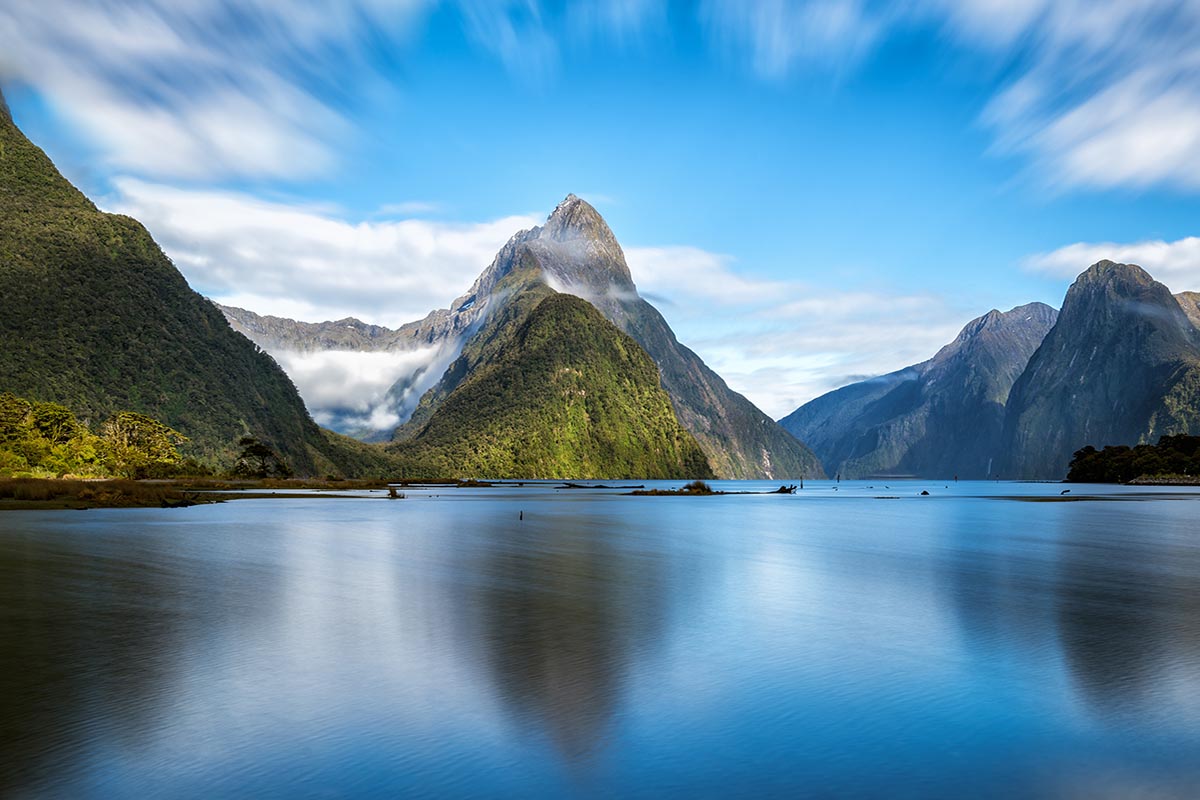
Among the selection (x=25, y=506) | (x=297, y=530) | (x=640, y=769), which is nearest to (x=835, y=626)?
(x=640, y=769)

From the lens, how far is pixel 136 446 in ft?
431

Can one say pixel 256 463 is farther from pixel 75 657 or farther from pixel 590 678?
pixel 590 678

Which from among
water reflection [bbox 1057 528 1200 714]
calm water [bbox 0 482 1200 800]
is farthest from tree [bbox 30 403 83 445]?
water reflection [bbox 1057 528 1200 714]

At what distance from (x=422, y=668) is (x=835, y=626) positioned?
1265 cm

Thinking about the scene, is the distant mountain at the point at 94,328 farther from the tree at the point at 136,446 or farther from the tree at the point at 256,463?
the tree at the point at 136,446

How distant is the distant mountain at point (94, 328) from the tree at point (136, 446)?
20.8m

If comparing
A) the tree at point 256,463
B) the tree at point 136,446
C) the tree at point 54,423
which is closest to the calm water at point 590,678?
the tree at point 54,423

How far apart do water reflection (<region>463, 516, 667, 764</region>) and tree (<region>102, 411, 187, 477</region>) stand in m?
99.6

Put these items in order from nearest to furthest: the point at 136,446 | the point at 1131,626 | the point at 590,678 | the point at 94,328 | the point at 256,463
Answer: the point at 590,678, the point at 1131,626, the point at 136,446, the point at 256,463, the point at 94,328

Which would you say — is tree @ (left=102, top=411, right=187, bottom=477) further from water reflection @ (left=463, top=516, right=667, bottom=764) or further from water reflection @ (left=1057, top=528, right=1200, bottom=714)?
water reflection @ (left=1057, top=528, right=1200, bottom=714)

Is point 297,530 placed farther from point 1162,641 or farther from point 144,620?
point 1162,641

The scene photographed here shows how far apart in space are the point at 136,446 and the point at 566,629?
5091 inches

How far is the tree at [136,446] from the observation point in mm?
124000

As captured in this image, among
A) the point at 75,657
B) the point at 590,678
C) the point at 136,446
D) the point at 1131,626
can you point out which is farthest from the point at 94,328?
the point at 1131,626
